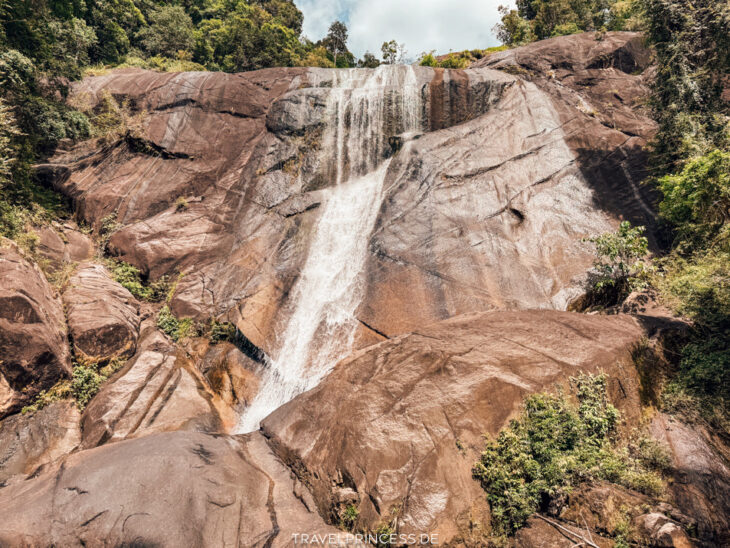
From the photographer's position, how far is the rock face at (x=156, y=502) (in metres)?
5.59

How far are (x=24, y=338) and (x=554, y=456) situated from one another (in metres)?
13.5

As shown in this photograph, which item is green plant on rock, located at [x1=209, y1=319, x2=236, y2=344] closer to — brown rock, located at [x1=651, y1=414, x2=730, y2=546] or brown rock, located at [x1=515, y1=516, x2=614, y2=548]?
brown rock, located at [x1=515, y1=516, x2=614, y2=548]

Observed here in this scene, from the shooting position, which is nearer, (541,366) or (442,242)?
(541,366)

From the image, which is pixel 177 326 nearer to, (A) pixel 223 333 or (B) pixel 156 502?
(A) pixel 223 333

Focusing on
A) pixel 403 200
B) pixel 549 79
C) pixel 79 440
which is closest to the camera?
pixel 79 440

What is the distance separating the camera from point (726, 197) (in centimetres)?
974

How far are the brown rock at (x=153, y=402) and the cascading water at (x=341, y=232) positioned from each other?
1419 millimetres

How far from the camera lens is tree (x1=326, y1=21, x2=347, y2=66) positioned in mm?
49375

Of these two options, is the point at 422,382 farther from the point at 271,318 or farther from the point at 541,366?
the point at 271,318

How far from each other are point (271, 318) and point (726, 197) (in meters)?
15.2

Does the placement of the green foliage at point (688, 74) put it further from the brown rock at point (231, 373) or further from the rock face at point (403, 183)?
the brown rock at point (231, 373)

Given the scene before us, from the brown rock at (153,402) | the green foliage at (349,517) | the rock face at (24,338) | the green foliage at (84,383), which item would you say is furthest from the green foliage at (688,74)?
the rock face at (24,338)

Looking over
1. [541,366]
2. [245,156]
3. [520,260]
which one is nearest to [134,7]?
[245,156]

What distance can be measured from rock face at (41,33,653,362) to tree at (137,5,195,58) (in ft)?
48.8
